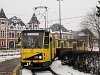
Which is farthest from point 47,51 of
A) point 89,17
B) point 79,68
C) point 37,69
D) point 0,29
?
point 0,29

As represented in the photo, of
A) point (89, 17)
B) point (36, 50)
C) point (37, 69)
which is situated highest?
point (89, 17)

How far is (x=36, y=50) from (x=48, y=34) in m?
1.72

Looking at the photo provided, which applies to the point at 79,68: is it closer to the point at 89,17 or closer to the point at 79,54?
the point at 79,54

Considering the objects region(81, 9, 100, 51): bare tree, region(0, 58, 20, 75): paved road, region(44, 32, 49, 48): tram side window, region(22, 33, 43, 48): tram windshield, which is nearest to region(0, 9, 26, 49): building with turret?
region(81, 9, 100, 51): bare tree

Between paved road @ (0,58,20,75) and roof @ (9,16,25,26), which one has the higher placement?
roof @ (9,16,25,26)

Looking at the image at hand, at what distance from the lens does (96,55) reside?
18312 millimetres

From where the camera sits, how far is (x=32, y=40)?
25.9m

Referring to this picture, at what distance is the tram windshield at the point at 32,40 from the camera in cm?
2575

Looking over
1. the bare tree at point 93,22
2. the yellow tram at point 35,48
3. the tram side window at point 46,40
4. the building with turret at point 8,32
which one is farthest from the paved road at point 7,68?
the building with turret at point 8,32

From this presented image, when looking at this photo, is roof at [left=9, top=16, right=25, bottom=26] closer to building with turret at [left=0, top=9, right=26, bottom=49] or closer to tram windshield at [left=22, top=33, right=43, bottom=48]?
building with turret at [left=0, top=9, right=26, bottom=49]

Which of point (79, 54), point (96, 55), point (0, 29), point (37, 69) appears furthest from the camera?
point (0, 29)

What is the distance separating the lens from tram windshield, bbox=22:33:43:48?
25.8 metres

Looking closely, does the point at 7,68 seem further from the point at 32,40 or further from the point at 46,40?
the point at 46,40

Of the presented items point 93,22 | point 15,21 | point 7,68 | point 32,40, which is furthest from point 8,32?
point 32,40
